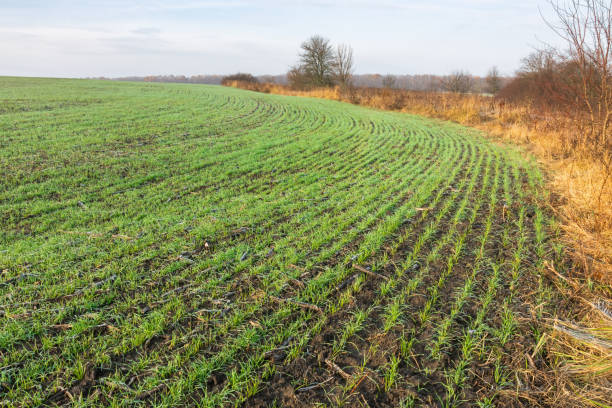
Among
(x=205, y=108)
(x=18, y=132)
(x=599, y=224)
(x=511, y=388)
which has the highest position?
(x=205, y=108)

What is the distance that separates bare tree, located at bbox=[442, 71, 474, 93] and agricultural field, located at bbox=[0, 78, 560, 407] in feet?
79.1

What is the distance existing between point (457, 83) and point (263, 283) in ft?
106

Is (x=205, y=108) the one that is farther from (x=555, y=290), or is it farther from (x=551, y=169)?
(x=555, y=290)

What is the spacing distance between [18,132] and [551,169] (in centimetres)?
1716

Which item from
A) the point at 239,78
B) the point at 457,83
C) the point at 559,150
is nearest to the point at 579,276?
the point at 559,150

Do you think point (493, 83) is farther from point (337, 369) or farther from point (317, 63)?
point (337, 369)

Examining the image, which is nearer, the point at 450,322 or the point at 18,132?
the point at 450,322

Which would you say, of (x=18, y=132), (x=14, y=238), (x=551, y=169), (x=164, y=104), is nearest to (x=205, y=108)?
(x=164, y=104)

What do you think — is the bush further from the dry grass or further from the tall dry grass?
the dry grass

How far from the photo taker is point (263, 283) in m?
3.91

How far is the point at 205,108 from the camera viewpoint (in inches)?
738

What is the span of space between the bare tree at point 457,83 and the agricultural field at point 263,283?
2411 cm

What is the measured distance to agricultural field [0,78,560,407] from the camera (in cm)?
262

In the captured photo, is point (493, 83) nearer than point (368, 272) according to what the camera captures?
No
